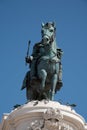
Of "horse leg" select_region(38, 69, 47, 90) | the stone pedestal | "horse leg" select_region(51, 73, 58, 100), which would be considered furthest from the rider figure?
the stone pedestal

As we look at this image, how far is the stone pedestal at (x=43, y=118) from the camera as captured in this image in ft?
64.4

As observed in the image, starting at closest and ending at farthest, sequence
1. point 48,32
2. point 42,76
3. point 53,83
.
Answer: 1. point 42,76
2. point 53,83
3. point 48,32

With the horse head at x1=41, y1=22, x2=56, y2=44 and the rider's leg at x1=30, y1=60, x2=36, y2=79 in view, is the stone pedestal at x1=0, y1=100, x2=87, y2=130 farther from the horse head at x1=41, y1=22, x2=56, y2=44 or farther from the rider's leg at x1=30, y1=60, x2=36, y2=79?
the horse head at x1=41, y1=22, x2=56, y2=44

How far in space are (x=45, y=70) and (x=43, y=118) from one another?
3.14 meters

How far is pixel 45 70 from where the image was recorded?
2239 centimetres

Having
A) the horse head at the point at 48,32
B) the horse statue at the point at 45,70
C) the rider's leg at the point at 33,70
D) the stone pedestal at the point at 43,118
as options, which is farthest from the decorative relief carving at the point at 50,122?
the horse head at the point at 48,32

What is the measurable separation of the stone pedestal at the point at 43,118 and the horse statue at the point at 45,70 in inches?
62.0

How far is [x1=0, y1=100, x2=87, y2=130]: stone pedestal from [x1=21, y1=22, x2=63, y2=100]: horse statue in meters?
1.57

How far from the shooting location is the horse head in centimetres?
2244

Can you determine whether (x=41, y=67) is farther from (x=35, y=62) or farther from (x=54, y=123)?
(x=54, y=123)

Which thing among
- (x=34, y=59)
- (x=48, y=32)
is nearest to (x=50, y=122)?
(x=34, y=59)

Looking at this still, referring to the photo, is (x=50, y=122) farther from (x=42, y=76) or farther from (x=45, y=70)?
(x=45, y=70)

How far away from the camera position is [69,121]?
20234 millimetres

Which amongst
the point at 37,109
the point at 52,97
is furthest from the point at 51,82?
the point at 37,109
